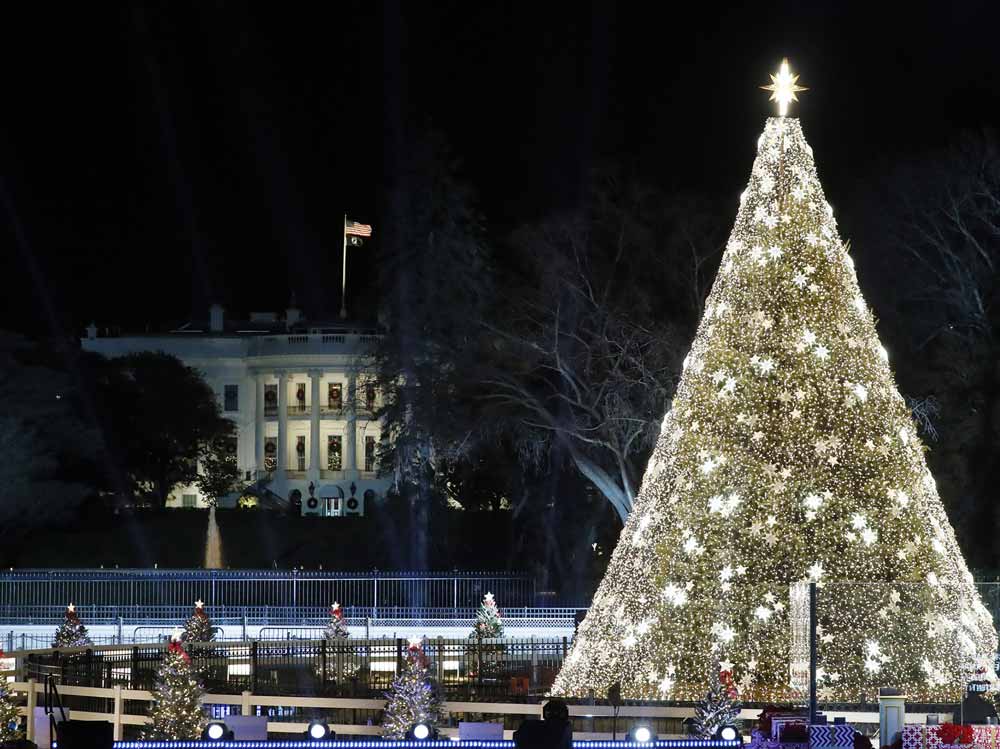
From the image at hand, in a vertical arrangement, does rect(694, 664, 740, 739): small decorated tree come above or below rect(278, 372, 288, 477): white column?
below

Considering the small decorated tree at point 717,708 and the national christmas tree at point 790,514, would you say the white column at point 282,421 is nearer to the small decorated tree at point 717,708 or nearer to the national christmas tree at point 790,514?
the national christmas tree at point 790,514

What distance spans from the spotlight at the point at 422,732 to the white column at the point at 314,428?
289 ft

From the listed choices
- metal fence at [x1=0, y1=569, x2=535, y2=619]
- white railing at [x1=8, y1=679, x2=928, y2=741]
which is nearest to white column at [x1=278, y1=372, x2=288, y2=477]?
metal fence at [x1=0, y1=569, x2=535, y2=619]

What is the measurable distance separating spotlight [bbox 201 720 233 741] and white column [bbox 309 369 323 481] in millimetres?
88861

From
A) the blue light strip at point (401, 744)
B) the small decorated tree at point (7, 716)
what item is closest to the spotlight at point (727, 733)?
the blue light strip at point (401, 744)

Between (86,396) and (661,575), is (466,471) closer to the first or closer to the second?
(86,396)

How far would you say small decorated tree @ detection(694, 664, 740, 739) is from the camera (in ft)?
64.7

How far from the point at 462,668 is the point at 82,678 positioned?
7258mm

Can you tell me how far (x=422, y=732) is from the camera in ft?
62.4

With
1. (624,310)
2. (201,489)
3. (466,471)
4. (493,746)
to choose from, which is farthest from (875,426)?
(201,489)

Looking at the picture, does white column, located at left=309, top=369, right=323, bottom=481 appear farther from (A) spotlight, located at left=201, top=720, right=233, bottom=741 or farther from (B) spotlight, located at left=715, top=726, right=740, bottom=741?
(B) spotlight, located at left=715, top=726, right=740, bottom=741

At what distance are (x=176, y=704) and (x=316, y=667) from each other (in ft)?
35.2

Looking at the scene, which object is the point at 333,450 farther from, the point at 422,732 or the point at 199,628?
the point at 422,732

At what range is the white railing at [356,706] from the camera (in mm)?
21250
